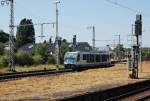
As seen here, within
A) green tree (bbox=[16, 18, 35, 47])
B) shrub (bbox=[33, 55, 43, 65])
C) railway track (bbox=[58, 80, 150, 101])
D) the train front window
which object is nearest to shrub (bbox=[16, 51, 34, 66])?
shrub (bbox=[33, 55, 43, 65])

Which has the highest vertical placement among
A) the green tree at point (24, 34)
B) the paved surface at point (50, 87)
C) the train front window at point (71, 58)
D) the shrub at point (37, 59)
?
the green tree at point (24, 34)

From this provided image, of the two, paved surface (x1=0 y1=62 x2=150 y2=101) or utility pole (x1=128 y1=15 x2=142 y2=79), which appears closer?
paved surface (x1=0 y1=62 x2=150 y2=101)

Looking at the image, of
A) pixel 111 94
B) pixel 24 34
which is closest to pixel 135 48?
pixel 111 94

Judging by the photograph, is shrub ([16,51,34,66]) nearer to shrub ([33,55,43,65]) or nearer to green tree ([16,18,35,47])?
shrub ([33,55,43,65])

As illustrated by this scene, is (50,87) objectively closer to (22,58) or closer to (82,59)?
(82,59)

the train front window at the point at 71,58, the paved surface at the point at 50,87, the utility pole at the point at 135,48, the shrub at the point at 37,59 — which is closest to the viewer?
the paved surface at the point at 50,87

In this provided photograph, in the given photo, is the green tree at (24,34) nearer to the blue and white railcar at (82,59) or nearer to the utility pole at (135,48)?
the blue and white railcar at (82,59)

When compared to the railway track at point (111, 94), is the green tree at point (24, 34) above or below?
above

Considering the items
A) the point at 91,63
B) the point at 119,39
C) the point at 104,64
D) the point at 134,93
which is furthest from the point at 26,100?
the point at 119,39

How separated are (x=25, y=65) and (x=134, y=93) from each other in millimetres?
42280

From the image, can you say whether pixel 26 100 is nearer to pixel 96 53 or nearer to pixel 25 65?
pixel 96 53

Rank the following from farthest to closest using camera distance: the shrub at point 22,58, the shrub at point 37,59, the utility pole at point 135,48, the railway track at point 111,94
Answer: the shrub at point 37,59 → the shrub at point 22,58 → the utility pole at point 135,48 → the railway track at point 111,94

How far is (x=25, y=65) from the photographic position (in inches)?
2571

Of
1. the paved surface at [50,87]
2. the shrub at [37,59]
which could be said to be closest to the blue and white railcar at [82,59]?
the shrub at [37,59]
